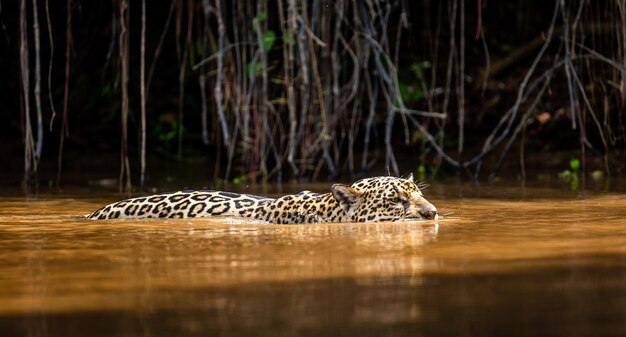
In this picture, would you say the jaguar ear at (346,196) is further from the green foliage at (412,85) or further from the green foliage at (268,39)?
the green foliage at (412,85)

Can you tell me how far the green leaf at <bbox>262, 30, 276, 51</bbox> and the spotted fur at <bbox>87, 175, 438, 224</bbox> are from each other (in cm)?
271

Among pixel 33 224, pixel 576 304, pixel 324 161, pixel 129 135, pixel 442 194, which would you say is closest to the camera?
pixel 576 304

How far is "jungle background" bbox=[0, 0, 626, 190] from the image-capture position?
886 cm

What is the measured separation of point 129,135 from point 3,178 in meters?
1.78

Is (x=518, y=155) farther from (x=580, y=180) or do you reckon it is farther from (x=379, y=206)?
(x=379, y=206)

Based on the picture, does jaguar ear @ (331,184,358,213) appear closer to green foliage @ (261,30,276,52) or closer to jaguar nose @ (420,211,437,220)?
jaguar nose @ (420,211,437,220)

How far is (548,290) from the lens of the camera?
343cm

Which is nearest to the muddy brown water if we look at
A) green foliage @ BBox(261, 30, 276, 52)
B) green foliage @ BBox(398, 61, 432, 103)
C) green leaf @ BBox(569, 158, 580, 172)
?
green foliage @ BBox(261, 30, 276, 52)

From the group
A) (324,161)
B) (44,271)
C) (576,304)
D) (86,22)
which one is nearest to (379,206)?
(44,271)

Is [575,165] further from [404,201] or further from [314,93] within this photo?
[404,201]

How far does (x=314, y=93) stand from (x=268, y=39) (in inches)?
21.3

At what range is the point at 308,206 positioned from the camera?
646 centimetres

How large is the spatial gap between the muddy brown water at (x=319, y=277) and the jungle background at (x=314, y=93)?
283cm

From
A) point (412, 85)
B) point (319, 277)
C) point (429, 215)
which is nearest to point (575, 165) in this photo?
point (412, 85)
